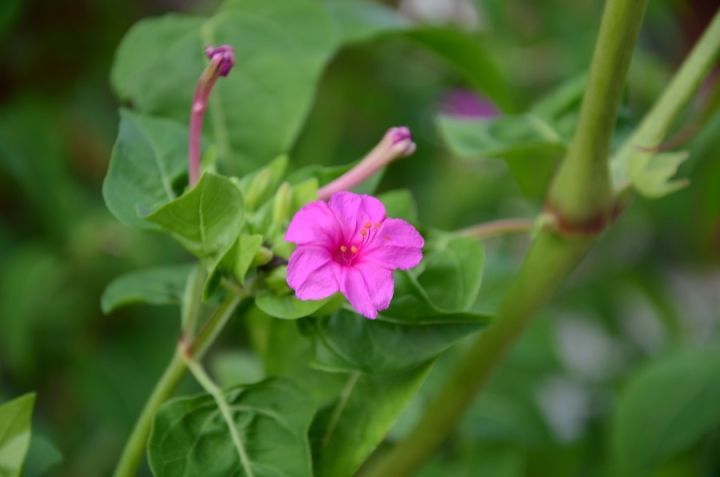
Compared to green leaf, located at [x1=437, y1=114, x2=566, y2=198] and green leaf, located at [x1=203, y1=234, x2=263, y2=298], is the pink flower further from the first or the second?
green leaf, located at [x1=437, y1=114, x2=566, y2=198]

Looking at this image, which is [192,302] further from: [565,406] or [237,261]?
[565,406]

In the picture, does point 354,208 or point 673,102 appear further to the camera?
point 673,102

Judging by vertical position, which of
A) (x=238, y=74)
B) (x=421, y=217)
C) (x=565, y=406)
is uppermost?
(x=238, y=74)

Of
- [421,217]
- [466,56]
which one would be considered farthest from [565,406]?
[466,56]

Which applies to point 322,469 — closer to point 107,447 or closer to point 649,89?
point 107,447

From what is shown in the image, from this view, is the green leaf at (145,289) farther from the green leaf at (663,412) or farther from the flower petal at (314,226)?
the green leaf at (663,412)

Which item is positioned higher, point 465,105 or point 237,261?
point 237,261
